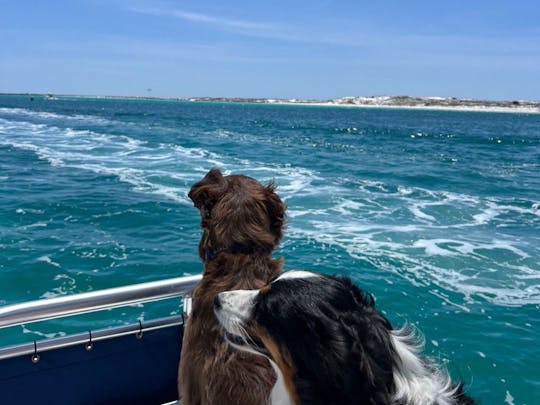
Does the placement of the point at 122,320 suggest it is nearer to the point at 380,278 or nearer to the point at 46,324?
the point at 46,324

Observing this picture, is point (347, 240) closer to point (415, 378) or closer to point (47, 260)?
point (47, 260)

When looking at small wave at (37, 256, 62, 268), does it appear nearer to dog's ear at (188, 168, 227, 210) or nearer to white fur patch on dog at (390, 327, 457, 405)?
dog's ear at (188, 168, 227, 210)

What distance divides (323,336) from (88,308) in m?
1.60

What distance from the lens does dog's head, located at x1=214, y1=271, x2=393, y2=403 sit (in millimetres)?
1958

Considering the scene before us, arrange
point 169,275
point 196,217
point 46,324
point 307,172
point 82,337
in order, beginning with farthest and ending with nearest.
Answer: point 307,172, point 196,217, point 169,275, point 46,324, point 82,337

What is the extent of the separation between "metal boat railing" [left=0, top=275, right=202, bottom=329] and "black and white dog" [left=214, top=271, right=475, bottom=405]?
102 cm

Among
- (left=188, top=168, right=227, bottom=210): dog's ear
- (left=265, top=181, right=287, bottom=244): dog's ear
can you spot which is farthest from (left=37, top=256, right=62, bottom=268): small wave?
(left=265, top=181, right=287, bottom=244): dog's ear

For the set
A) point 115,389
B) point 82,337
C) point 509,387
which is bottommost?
point 509,387

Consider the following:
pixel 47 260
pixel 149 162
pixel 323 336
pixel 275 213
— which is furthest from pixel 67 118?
pixel 323 336

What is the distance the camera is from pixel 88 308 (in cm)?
296

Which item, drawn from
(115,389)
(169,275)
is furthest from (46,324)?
(115,389)

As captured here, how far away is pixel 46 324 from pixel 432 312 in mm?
6015

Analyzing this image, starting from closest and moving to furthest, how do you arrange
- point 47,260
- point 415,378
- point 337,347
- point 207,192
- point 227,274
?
point 337,347
point 415,378
point 227,274
point 207,192
point 47,260

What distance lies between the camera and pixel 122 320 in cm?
781
